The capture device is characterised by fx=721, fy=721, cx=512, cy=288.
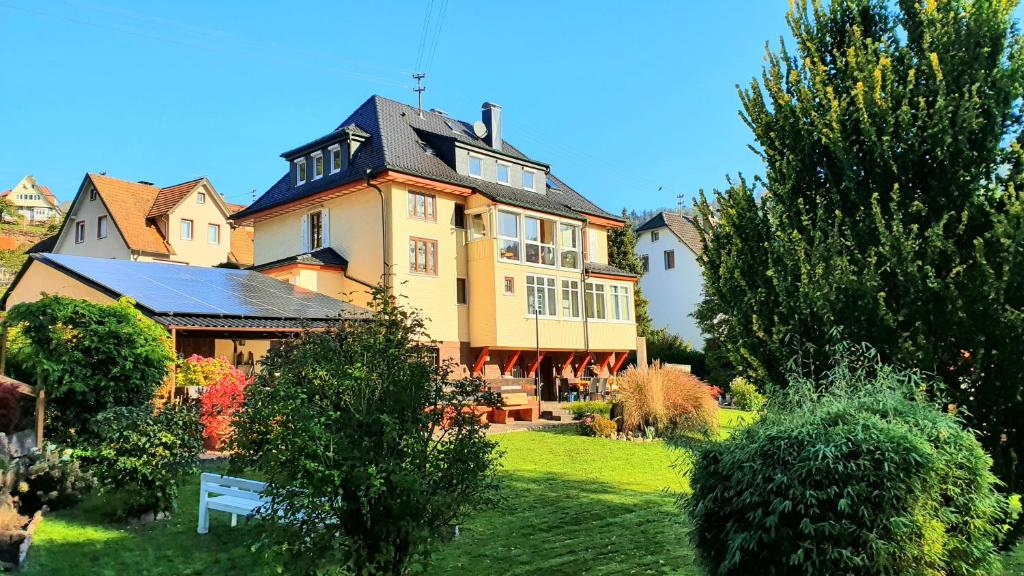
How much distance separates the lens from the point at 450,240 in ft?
92.9

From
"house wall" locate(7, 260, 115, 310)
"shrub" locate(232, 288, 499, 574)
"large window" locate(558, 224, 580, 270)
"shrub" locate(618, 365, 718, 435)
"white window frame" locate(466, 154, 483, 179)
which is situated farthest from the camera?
"large window" locate(558, 224, 580, 270)

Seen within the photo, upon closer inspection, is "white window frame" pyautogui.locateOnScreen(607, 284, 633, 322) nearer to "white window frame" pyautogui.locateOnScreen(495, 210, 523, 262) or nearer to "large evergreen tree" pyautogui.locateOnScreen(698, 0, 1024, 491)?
"white window frame" pyautogui.locateOnScreen(495, 210, 523, 262)

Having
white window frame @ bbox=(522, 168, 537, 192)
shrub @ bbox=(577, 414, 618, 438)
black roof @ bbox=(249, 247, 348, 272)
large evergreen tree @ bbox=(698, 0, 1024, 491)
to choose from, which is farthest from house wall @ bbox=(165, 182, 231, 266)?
large evergreen tree @ bbox=(698, 0, 1024, 491)

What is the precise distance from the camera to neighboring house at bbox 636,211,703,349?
5081 cm

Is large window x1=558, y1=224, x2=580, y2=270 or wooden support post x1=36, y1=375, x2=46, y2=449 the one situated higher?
large window x1=558, y1=224, x2=580, y2=270

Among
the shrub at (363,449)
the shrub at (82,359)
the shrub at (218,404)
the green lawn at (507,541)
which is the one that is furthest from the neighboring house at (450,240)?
the shrub at (363,449)

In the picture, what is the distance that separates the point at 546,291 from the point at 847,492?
83.1 feet

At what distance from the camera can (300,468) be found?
4977mm

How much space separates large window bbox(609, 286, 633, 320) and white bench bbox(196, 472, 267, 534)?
85.3 ft

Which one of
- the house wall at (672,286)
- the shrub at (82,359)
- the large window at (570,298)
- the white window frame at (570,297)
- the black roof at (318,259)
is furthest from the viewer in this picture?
the house wall at (672,286)

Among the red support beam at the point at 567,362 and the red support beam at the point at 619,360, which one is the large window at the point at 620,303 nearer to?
the red support beam at the point at 619,360

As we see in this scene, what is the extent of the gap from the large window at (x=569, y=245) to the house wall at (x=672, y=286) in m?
20.0

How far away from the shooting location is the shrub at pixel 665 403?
Answer: 682 inches

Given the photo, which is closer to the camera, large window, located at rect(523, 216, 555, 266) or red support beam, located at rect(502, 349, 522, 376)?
red support beam, located at rect(502, 349, 522, 376)
